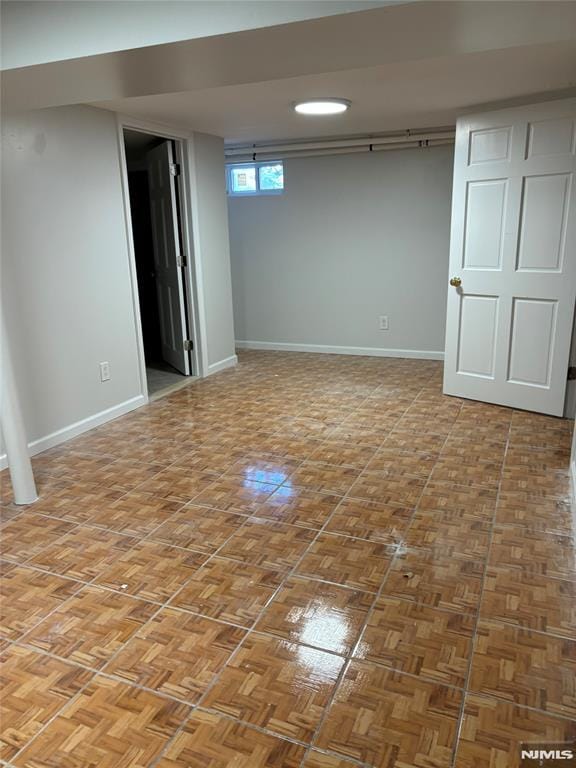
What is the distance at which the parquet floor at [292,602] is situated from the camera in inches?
58.1

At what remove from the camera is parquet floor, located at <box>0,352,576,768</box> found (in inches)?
58.1

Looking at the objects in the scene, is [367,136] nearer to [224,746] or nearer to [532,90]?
[532,90]

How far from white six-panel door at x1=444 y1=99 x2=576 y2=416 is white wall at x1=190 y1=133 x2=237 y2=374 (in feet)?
6.84

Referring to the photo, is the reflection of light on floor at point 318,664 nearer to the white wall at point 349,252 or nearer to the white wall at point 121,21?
the white wall at point 121,21

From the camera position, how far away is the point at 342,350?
5.88 metres

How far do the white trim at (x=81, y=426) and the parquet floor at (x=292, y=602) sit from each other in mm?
82

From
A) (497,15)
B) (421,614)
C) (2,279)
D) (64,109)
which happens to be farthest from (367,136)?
(421,614)

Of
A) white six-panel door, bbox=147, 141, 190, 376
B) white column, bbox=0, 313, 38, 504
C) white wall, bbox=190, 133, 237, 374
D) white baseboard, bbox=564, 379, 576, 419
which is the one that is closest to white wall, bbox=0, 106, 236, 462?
white column, bbox=0, 313, 38, 504

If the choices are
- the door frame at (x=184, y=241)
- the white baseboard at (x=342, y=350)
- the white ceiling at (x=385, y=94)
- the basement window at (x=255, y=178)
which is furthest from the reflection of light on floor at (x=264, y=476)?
the basement window at (x=255, y=178)

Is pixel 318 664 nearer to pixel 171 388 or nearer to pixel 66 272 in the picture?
pixel 66 272

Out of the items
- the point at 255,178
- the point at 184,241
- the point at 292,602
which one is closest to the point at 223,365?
the point at 184,241

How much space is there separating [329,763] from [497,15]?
1916 millimetres

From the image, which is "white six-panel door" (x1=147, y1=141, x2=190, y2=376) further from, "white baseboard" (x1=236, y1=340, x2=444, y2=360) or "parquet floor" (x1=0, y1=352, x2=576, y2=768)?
"parquet floor" (x1=0, y1=352, x2=576, y2=768)

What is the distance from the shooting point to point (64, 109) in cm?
337
